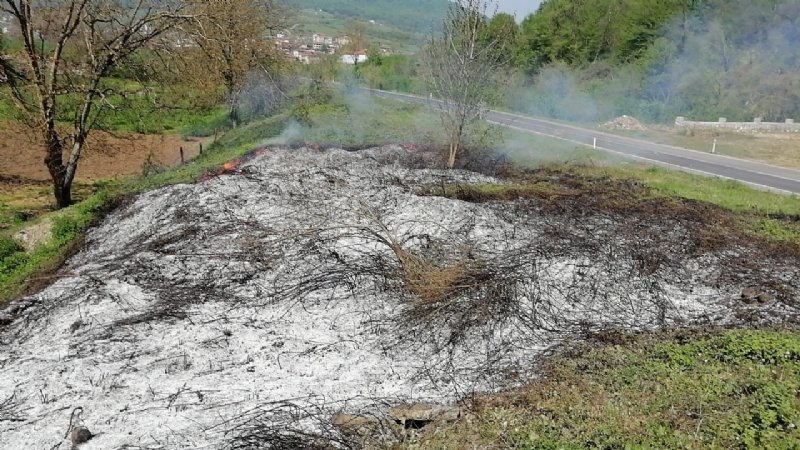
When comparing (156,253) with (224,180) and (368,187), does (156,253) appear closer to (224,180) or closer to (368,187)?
(224,180)

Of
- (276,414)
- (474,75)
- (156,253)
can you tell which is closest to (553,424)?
(276,414)

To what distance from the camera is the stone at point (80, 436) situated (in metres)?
4.83

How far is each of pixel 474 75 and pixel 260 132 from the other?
8.34 meters

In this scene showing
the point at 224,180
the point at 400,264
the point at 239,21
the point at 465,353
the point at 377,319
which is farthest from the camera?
the point at 239,21

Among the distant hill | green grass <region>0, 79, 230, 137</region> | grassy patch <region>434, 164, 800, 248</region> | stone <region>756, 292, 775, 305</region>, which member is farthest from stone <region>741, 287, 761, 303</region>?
the distant hill

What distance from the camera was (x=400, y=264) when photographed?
26.3 feet

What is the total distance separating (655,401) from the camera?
522 centimetres

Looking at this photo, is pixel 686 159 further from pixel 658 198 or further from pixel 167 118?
pixel 167 118

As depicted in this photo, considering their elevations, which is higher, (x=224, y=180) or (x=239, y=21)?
(x=239, y=21)

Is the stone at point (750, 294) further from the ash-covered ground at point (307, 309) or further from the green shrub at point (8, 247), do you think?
the green shrub at point (8, 247)

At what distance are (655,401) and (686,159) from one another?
17.5 metres

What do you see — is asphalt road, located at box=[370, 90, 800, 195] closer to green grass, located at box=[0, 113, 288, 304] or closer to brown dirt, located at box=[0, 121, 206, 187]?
green grass, located at box=[0, 113, 288, 304]

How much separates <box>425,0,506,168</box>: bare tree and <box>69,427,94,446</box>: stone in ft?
36.5

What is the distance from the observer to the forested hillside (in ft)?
96.7
